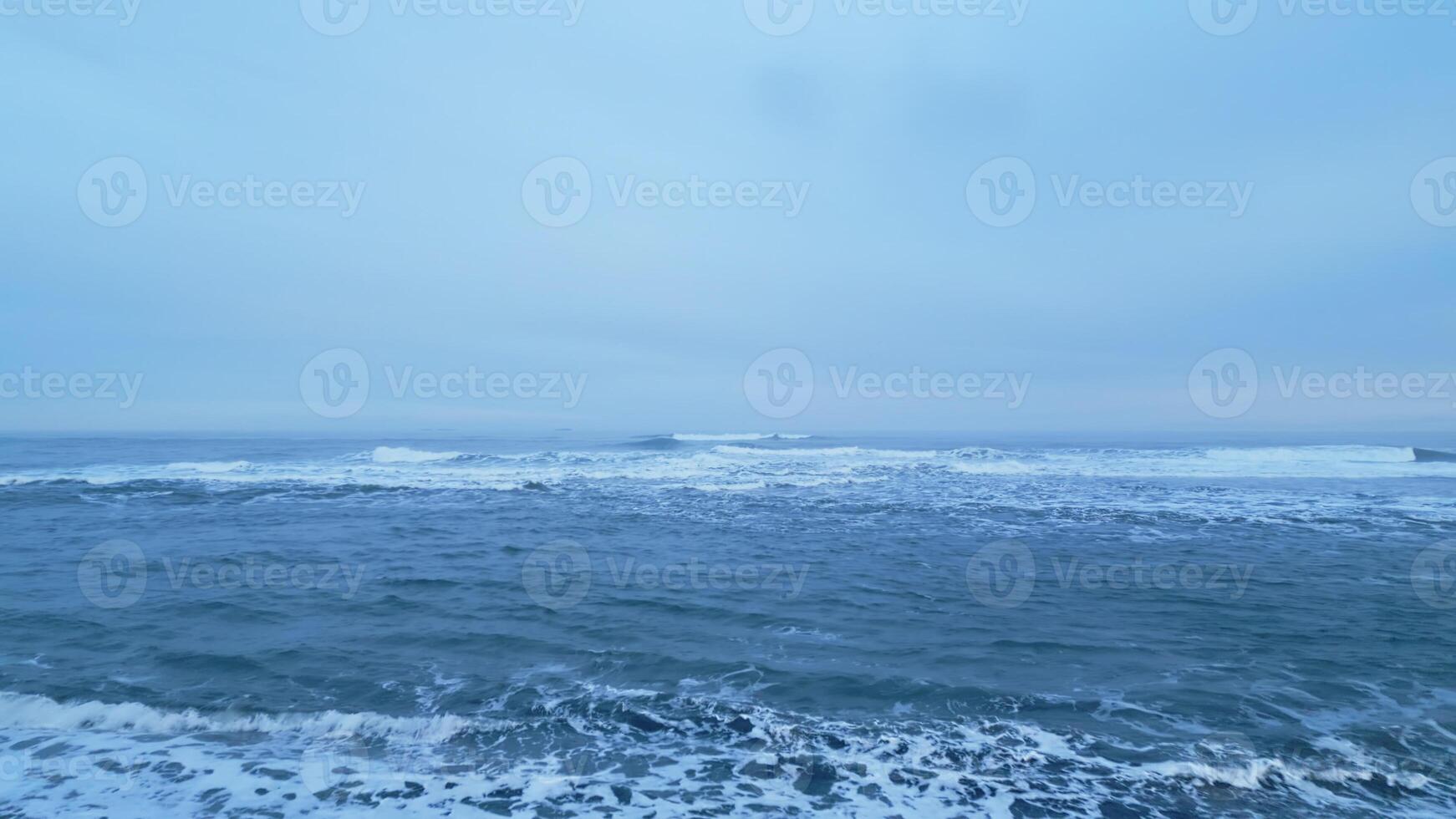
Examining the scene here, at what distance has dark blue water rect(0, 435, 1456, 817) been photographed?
5.28 meters

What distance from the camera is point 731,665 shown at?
7.80 m

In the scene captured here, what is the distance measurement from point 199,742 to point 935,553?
12146 millimetres

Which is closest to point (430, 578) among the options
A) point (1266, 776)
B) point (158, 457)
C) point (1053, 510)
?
point (1266, 776)

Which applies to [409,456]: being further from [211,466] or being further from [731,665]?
[731,665]

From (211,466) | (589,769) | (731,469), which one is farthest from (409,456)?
(589,769)

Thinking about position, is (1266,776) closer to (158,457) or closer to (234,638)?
(234,638)

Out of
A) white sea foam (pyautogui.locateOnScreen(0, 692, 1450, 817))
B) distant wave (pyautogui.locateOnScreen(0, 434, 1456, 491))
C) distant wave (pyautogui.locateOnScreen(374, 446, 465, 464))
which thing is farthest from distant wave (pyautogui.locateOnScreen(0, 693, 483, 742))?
distant wave (pyautogui.locateOnScreen(374, 446, 465, 464))

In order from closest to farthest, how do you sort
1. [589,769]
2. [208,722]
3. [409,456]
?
[589,769] < [208,722] < [409,456]

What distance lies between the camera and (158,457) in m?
39.0

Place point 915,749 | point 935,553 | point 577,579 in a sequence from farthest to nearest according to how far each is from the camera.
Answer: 1. point 935,553
2. point 577,579
3. point 915,749

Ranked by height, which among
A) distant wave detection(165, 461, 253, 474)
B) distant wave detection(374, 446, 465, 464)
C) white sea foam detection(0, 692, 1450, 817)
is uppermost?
distant wave detection(374, 446, 465, 464)

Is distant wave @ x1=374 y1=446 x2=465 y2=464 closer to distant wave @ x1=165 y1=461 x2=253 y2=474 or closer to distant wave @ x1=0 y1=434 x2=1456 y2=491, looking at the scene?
distant wave @ x1=0 y1=434 x2=1456 y2=491

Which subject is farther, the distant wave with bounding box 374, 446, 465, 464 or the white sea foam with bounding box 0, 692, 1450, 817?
the distant wave with bounding box 374, 446, 465, 464

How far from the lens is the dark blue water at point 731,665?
5277mm
